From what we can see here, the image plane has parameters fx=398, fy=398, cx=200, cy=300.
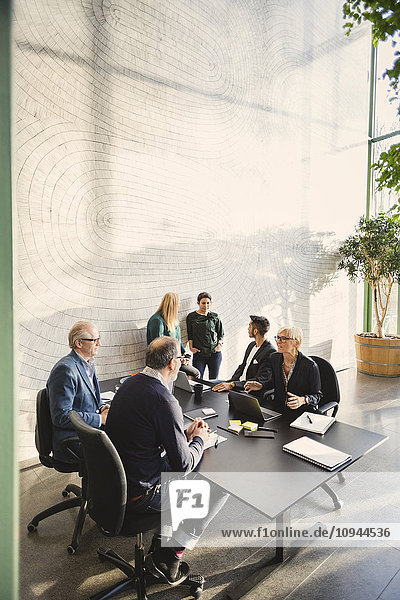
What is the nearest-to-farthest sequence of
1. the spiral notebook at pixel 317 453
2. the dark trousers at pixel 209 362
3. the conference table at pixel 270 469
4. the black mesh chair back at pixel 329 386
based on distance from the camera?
the conference table at pixel 270 469 < the spiral notebook at pixel 317 453 < the black mesh chair back at pixel 329 386 < the dark trousers at pixel 209 362

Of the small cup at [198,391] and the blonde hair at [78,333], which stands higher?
the blonde hair at [78,333]

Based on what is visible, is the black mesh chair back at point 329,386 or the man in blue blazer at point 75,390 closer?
the man in blue blazer at point 75,390

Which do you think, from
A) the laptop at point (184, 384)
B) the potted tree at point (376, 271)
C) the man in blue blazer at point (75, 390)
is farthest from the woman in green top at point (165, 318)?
the potted tree at point (376, 271)

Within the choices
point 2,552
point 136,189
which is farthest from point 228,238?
point 2,552

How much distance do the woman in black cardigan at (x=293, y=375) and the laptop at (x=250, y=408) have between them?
0.15 meters

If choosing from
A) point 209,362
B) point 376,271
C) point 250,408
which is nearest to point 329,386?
point 250,408

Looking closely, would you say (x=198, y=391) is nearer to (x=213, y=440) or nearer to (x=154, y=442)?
(x=213, y=440)

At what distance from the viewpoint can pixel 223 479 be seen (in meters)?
1.99

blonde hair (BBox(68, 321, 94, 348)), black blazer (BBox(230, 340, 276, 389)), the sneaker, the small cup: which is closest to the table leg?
the sneaker

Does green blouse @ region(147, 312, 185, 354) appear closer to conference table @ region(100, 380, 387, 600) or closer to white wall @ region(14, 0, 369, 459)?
white wall @ region(14, 0, 369, 459)

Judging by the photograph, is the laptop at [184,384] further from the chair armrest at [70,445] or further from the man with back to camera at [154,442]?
the man with back to camera at [154,442]

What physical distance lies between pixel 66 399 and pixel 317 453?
1.57 metres

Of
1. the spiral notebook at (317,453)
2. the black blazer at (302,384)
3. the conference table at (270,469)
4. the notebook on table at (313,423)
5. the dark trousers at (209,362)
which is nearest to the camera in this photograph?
the conference table at (270,469)

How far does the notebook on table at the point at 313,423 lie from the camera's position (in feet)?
8.21
